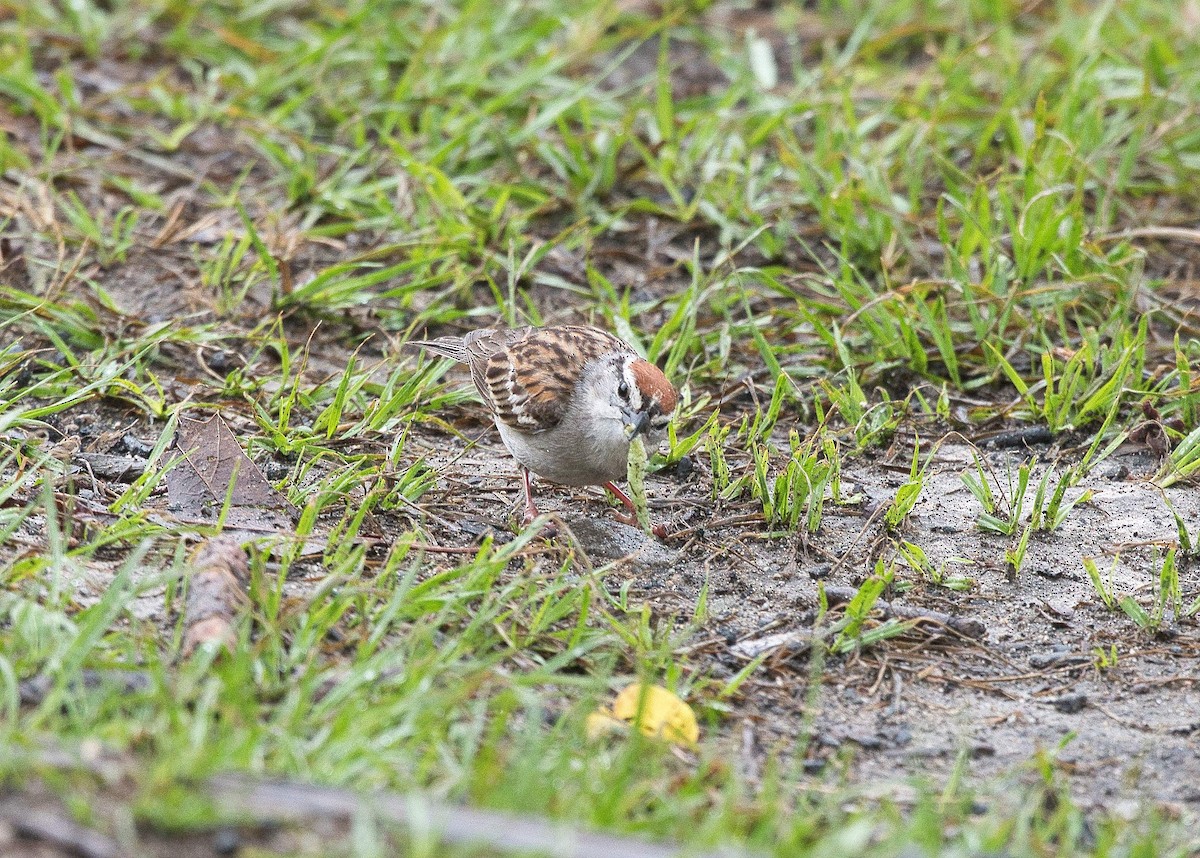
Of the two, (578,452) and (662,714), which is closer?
(662,714)

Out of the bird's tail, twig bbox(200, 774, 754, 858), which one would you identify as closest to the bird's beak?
the bird's tail

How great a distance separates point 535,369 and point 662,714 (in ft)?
6.61

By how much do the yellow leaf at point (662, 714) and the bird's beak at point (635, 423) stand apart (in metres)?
1.43

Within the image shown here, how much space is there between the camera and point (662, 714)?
439 cm

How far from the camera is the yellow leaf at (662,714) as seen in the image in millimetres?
4287

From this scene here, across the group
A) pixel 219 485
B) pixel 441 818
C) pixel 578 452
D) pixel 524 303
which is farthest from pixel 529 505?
pixel 441 818

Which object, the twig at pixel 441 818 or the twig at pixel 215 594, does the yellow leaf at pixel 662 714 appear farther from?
the twig at pixel 215 594

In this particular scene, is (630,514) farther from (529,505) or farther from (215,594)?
(215,594)

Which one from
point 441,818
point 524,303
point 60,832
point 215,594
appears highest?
point 524,303

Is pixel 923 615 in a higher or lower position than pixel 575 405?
lower

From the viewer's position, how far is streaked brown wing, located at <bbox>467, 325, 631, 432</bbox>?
5.82 meters

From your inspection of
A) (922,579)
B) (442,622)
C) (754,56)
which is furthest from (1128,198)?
(442,622)

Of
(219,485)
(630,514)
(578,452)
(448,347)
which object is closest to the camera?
(219,485)

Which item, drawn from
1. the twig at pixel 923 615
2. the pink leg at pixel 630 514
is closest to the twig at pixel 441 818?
the twig at pixel 923 615
